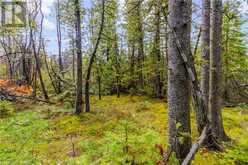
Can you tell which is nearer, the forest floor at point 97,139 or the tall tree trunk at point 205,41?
the forest floor at point 97,139

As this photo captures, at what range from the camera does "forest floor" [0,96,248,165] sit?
112 inches

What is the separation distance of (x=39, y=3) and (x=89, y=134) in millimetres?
14237

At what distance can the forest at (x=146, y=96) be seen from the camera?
2914mm

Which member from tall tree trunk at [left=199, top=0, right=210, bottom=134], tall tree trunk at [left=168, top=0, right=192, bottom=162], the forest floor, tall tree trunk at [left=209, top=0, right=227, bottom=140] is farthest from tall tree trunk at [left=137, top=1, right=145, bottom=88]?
tall tree trunk at [left=168, top=0, right=192, bottom=162]

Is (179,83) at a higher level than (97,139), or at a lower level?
higher

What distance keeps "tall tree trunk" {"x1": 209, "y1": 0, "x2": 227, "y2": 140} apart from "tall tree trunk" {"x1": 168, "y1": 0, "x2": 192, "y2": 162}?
11.0 feet

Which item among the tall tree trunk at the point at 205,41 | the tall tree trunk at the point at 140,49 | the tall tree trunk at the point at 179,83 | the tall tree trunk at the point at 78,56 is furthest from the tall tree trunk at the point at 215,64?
the tall tree trunk at the point at 140,49

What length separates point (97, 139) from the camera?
7.79m

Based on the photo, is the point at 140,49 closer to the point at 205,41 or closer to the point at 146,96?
the point at 146,96

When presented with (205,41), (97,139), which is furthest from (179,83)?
(97,139)

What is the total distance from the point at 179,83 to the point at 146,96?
16.0 metres

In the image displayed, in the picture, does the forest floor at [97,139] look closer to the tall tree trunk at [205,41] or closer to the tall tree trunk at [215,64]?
the tall tree trunk at [215,64]

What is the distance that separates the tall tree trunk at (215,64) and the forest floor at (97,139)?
2.08ft

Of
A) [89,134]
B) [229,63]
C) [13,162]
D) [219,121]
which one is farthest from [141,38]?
[13,162]
